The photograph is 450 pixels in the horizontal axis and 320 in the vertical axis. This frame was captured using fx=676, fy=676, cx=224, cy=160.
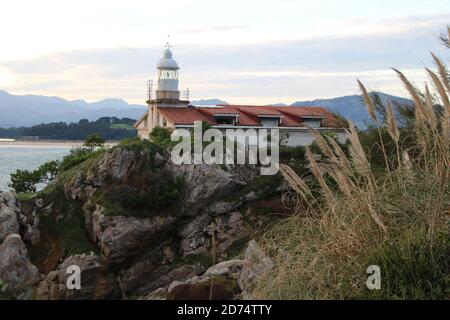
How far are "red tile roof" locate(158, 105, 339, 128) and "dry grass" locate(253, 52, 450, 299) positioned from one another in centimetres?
2475

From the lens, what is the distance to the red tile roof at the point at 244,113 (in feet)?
105

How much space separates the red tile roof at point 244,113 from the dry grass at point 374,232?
2475 cm

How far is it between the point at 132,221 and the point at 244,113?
17254mm

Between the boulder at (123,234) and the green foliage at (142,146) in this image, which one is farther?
the green foliage at (142,146)

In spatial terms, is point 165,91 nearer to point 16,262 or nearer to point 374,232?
point 16,262

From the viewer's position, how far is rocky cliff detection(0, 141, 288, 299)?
1795 cm

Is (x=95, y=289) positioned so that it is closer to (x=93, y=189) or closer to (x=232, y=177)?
(x=93, y=189)

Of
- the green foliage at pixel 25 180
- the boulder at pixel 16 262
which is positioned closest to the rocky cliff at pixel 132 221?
the boulder at pixel 16 262

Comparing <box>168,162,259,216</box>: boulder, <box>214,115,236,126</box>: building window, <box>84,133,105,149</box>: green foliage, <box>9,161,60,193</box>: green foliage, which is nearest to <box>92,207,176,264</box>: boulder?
<box>168,162,259,216</box>: boulder

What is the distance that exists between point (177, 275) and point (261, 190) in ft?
12.6

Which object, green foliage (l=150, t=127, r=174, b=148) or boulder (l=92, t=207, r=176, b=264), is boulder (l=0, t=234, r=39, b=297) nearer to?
boulder (l=92, t=207, r=176, b=264)
